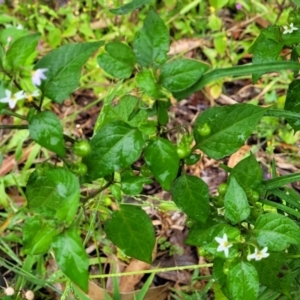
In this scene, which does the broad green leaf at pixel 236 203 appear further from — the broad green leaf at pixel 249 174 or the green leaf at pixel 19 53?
the green leaf at pixel 19 53

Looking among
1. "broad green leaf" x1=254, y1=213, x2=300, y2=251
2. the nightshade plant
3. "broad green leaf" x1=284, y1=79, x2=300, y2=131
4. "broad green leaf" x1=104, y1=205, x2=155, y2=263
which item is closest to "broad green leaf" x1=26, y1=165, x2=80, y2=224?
the nightshade plant

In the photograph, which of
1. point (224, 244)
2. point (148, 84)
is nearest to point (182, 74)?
point (148, 84)

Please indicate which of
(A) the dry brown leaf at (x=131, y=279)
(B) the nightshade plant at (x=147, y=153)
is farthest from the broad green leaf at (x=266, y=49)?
(A) the dry brown leaf at (x=131, y=279)

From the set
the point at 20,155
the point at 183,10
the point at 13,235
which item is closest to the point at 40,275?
the point at 13,235

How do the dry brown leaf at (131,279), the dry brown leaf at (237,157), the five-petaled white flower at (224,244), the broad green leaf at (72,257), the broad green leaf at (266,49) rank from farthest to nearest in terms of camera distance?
the dry brown leaf at (237,157), the dry brown leaf at (131,279), the broad green leaf at (266,49), the five-petaled white flower at (224,244), the broad green leaf at (72,257)

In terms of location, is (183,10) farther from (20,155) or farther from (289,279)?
(289,279)

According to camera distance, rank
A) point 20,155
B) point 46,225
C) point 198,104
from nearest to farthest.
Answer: point 46,225 → point 20,155 → point 198,104
